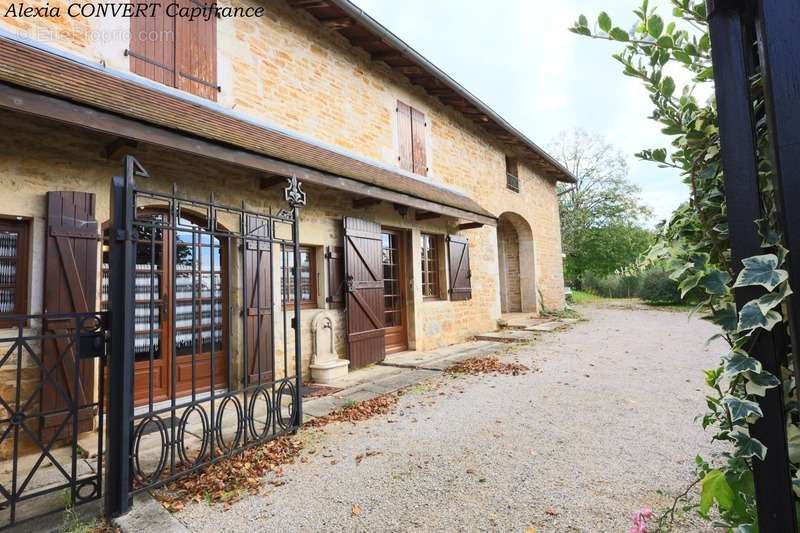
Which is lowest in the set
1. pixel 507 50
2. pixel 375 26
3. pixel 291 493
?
pixel 291 493

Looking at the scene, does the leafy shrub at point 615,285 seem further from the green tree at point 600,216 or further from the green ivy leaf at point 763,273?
the green ivy leaf at point 763,273

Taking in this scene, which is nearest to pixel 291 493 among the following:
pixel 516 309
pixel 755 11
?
pixel 755 11

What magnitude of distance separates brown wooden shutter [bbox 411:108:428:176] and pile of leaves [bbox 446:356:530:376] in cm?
393

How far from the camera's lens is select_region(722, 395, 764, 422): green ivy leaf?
924 millimetres

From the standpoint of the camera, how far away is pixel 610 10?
1.42 meters

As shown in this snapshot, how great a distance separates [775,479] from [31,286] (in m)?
4.72

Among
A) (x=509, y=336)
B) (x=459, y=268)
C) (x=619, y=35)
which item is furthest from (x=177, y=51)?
(x=509, y=336)

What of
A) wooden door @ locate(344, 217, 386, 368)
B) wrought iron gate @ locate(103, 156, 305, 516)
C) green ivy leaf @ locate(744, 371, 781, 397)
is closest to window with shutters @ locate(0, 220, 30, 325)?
wrought iron gate @ locate(103, 156, 305, 516)

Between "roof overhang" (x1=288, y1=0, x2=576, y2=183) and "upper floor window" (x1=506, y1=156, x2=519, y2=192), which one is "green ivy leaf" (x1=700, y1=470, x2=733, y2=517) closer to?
"roof overhang" (x1=288, y1=0, x2=576, y2=183)

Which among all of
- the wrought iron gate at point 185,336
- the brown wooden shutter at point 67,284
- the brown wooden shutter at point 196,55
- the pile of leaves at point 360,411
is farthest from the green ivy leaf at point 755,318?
the brown wooden shutter at point 196,55

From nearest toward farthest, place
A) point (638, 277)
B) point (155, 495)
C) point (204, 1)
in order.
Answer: point (155, 495)
point (204, 1)
point (638, 277)

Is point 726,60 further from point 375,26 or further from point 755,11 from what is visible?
point 375,26

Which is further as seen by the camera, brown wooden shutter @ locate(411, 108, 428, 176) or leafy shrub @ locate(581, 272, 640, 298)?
leafy shrub @ locate(581, 272, 640, 298)

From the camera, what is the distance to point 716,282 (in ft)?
3.39
